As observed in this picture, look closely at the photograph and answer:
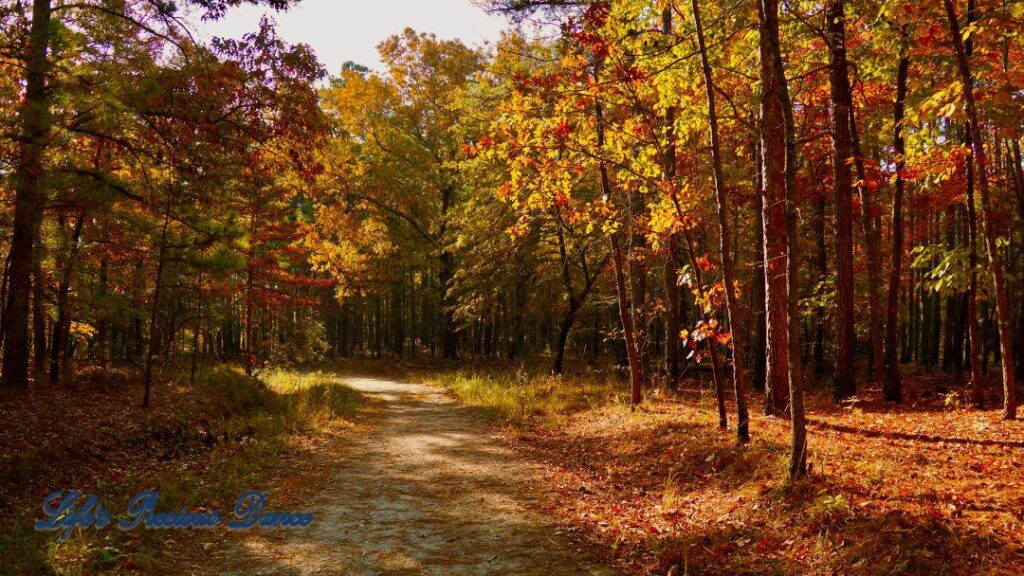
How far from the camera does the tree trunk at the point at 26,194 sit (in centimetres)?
739

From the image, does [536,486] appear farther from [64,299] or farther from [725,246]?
[64,299]

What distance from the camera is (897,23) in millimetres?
7730

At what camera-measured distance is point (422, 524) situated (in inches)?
228

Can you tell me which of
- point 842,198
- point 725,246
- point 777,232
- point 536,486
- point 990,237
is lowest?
point 536,486

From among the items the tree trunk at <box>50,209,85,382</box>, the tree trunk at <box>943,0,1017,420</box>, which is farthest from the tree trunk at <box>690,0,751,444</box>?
the tree trunk at <box>50,209,85,382</box>

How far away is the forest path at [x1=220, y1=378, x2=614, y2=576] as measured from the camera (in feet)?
15.6

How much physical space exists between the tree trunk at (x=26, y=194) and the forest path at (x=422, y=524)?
5618mm

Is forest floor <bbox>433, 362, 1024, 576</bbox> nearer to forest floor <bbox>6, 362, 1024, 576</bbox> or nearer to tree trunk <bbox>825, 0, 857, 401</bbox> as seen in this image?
forest floor <bbox>6, 362, 1024, 576</bbox>

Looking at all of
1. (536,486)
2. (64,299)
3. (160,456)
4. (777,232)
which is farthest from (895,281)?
(64,299)

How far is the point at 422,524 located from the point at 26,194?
8.21 metres

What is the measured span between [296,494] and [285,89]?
6685mm

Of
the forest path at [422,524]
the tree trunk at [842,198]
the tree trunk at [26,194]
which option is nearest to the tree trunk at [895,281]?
the tree trunk at [842,198]

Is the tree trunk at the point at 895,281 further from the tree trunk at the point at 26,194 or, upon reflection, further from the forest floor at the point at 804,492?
the tree trunk at the point at 26,194

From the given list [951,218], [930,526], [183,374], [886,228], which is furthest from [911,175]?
[886,228]
